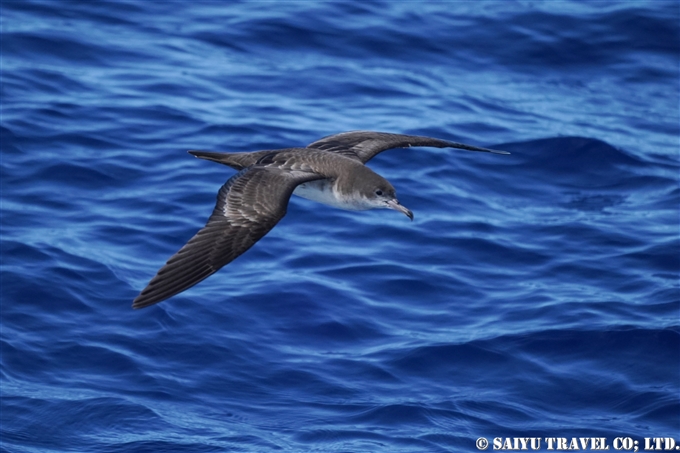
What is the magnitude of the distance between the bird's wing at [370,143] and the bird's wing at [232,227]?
105cm

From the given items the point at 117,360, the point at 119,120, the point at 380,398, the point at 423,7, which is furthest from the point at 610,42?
the point at 117,360

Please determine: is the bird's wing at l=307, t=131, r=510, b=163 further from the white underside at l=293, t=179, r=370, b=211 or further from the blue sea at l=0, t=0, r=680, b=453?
the blue sea at l=0, t=0, r=680, b=453

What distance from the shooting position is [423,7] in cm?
1597

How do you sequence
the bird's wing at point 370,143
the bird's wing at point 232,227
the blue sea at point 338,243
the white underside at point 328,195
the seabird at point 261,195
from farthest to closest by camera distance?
1. the blue sea at point 338,243
2. the bird's wing at point 370,143
3. the white underside at point 328,195
4. the seabird at point 261,195
5. the bird's wing at point 232,227

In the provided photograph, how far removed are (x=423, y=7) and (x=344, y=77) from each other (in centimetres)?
279

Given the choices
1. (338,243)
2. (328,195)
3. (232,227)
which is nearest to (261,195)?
(232,227)

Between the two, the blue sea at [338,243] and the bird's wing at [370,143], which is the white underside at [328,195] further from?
the blue sea at [338,243]

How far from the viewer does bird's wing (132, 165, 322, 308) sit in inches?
250

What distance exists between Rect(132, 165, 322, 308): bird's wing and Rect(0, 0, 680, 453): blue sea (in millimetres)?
2316

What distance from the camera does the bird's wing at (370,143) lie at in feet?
26.8

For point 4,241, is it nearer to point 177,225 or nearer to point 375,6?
point 177,225

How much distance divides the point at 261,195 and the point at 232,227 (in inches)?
12.2

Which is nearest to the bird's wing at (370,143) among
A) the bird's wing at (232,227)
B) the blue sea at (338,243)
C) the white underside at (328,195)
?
the white underside at (328,195)

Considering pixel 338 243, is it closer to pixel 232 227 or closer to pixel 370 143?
pixel 370 143
